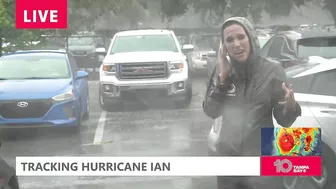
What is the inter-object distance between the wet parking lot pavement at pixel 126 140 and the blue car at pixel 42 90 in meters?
0.07

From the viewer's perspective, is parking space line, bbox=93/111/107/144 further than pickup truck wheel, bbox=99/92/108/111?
Yes

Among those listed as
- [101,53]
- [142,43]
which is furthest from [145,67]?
[101,53]

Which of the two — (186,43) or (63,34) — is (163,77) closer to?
(186,43)

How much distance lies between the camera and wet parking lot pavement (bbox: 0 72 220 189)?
4.30 metres

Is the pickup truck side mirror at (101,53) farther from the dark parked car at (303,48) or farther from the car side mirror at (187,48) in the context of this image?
the dark parked car at (303,48)

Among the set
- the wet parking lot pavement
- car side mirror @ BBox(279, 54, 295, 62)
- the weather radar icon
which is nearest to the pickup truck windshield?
the wet parking lot pavement

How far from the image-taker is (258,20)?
4098mm

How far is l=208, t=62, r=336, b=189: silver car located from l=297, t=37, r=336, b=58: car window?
0.06m

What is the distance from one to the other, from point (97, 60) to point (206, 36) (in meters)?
0.58

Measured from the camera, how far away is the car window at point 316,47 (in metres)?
4.06

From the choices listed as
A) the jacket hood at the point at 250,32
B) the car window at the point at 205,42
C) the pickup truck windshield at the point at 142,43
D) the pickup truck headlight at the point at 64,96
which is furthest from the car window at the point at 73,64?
the jacket hood at the point at 250,32

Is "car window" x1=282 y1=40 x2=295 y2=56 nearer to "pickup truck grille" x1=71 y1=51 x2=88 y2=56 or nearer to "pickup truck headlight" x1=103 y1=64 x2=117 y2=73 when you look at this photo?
"pickup truck headlight" x1=103 y1=64 x2=117 y2=73

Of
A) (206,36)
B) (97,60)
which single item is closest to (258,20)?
(206,36)

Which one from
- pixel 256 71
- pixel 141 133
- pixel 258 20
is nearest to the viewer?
pixel 256 71
